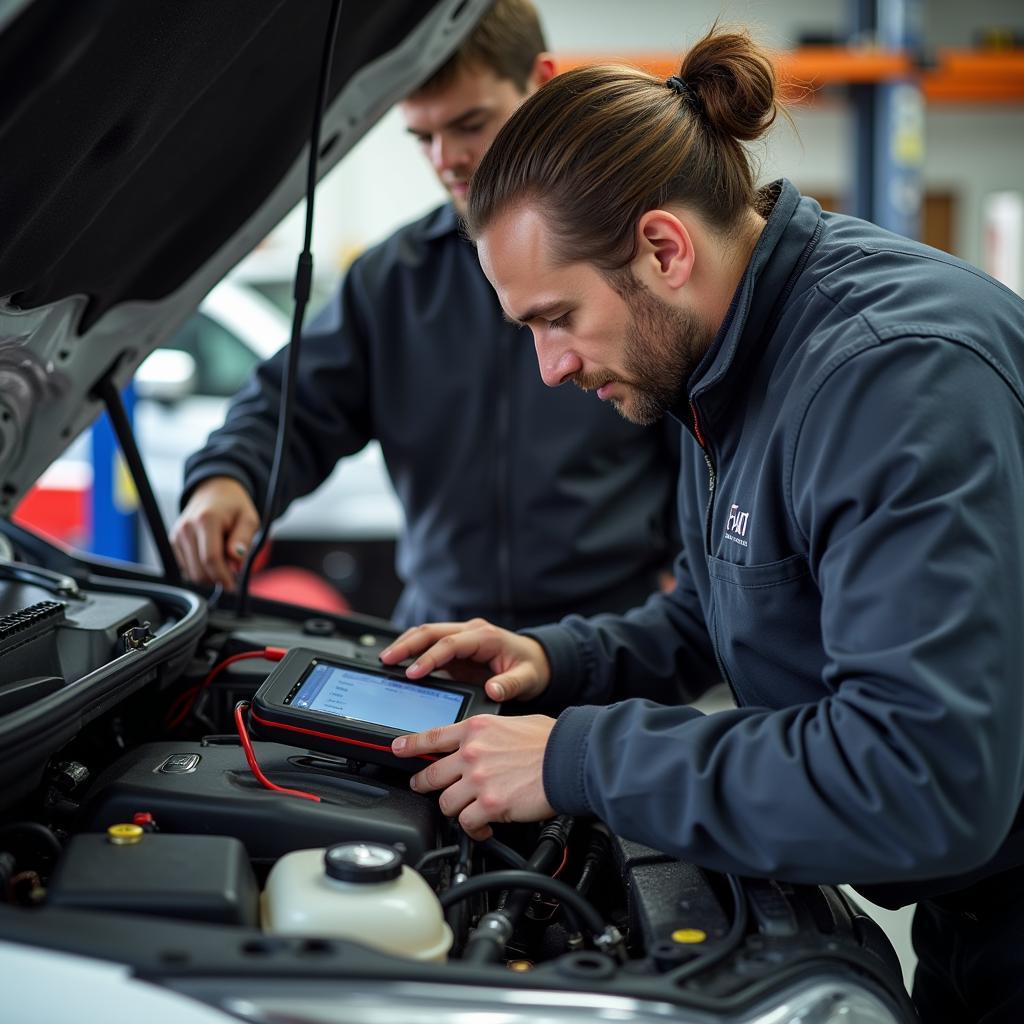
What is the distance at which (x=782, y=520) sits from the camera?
3.55ft

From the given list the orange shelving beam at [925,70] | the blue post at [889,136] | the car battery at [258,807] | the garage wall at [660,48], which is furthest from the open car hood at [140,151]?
the garage wall at [660,48]

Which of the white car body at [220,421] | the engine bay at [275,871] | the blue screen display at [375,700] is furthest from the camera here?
the white car body at [220,421]

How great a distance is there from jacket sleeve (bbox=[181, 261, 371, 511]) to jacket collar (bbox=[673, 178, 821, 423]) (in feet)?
3.14

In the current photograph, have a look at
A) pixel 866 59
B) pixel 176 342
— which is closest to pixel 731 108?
pixel 176 342

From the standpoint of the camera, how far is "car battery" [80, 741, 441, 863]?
1060mm

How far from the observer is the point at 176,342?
5160 millimetres

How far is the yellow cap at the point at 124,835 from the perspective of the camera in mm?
974

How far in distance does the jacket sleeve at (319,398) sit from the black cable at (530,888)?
1.04 metres

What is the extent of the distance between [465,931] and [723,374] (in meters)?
0.55

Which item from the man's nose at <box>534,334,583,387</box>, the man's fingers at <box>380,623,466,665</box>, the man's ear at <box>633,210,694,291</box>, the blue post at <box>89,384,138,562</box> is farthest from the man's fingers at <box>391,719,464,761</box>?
the blue post at <box>89,384,138,562</box>

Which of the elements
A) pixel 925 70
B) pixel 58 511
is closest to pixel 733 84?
pixel 58 511

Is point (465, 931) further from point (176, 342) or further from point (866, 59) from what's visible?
point (866, 59)

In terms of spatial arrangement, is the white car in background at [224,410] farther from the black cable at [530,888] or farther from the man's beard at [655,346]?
the black cable at [530,888]

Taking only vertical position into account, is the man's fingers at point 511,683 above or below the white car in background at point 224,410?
above
